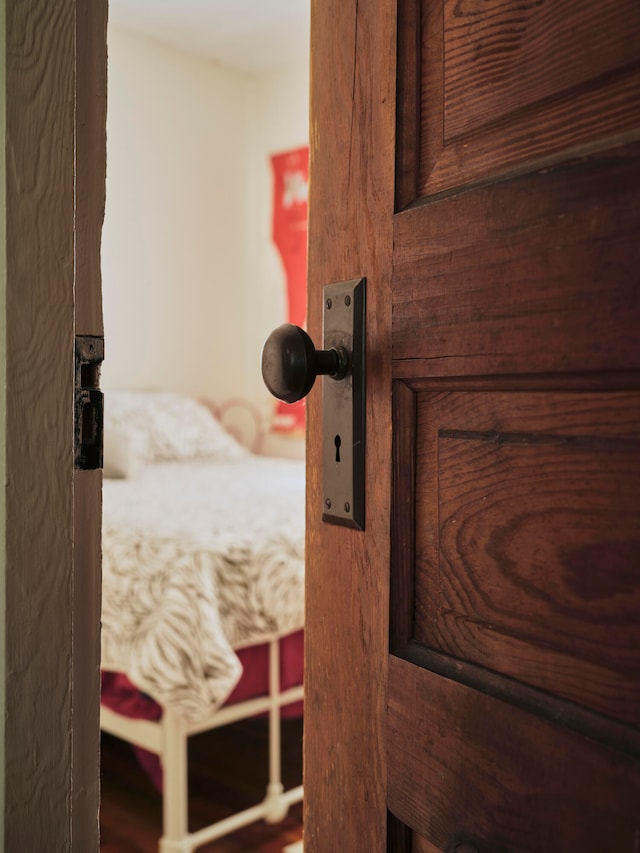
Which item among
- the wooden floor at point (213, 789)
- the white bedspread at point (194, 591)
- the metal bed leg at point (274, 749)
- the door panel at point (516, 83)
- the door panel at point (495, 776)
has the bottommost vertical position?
the wooden floor at point (213, 789)

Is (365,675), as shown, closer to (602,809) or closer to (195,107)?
(602,809)

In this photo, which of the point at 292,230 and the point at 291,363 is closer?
the point at 291,363

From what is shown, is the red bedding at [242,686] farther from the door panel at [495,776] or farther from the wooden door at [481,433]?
the door panel at [495,776]

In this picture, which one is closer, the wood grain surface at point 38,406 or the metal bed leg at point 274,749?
the wood grain surface at point 38,406

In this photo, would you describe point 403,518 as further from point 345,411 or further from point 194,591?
point 194,591

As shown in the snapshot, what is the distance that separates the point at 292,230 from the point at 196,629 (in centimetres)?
302

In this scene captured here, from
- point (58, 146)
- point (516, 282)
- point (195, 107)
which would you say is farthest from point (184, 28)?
point (516, 282)

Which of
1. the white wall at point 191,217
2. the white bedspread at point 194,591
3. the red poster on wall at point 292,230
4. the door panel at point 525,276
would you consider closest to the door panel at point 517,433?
the door panel at point 525,276

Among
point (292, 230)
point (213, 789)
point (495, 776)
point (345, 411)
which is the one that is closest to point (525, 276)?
point (345, 411)

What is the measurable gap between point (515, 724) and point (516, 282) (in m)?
0.29

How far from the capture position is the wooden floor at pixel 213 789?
2129 mm

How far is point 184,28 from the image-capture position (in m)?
Result: 4.18

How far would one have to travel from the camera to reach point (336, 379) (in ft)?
2.29

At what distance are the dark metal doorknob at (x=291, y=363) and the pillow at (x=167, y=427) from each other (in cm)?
297
